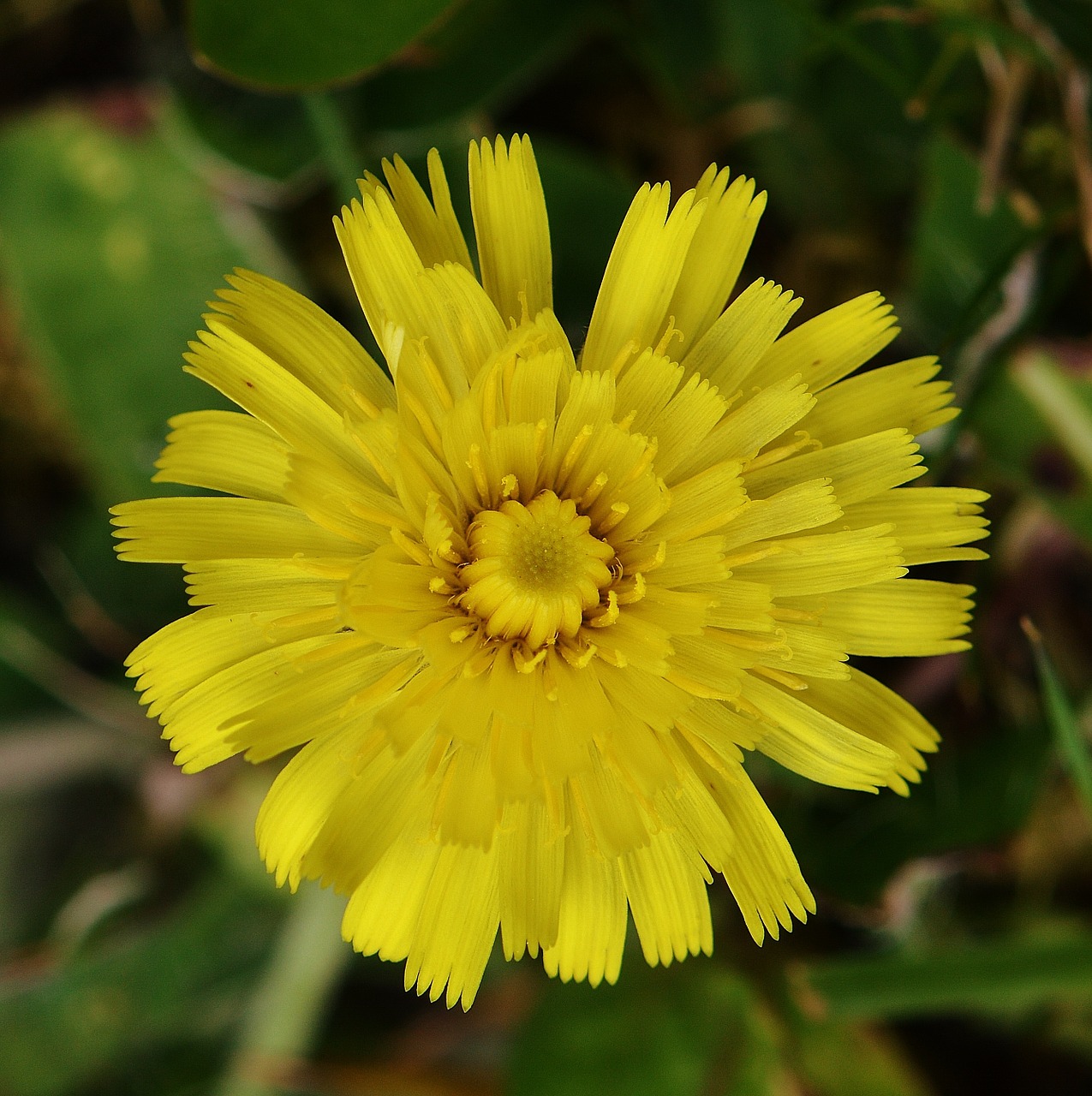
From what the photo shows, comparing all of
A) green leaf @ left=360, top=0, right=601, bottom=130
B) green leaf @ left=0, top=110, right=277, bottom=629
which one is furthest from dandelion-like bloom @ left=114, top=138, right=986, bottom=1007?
green leaf @ left=0, top=110, right=277, bottom=629

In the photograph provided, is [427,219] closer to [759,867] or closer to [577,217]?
[577,217]

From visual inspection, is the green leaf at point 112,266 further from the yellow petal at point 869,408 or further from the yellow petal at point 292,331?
the yellow petal at point 869,408

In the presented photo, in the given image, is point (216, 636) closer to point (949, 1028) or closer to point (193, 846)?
point (193, 846)

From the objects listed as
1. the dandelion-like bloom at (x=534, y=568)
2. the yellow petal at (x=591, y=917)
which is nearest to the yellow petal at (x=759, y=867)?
the dandelion-like bloom at (x=534, y=568)

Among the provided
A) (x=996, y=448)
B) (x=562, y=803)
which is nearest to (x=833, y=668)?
(x=562, y=803)

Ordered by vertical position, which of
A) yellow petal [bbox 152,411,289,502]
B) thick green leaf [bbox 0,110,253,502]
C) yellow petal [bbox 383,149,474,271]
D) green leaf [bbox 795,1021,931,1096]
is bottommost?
green leaf [bbox 795,1021,931,1096]

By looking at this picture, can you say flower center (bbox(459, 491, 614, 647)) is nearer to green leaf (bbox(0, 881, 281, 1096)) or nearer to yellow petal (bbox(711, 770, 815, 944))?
yellow petal (bbox(711, 770, 815, 944))
